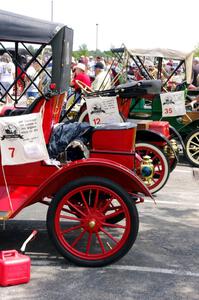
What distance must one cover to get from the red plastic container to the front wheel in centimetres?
557

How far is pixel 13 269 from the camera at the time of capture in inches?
150

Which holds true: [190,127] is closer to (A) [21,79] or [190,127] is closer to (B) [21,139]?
(A) [21,79]

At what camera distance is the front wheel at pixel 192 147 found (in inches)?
353

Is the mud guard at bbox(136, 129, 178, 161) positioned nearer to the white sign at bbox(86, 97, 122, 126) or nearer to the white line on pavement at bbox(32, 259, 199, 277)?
the white sign at bbox(86, 97, 122, 126)

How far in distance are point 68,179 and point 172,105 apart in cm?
477

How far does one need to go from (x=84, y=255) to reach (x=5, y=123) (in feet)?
4.00

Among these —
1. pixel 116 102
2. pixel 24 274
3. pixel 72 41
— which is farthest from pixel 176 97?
pixel 24 274

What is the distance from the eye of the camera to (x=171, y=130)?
773cm

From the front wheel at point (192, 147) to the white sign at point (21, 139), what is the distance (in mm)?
5238

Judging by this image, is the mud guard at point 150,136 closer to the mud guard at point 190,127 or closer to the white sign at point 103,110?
the white sign at point 103,110

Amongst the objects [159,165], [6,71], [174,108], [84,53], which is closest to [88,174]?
[159,165]

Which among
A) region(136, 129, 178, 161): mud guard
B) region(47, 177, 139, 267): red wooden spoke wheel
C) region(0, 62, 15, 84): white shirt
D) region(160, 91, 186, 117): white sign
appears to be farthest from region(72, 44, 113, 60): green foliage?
region(47, 177, 139, 267): red wooden spoke wheel

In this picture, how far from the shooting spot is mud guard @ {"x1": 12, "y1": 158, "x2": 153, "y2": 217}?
4.10m

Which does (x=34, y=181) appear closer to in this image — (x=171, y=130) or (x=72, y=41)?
(x=72, y=41)
